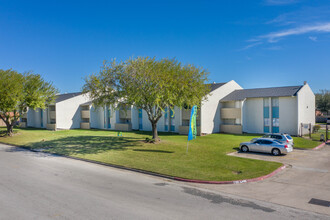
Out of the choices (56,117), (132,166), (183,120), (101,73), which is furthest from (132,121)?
(132,166)

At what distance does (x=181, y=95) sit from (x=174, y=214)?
574 inches

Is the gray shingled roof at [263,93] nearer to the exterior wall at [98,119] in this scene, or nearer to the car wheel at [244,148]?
the car wheel at [244,148]

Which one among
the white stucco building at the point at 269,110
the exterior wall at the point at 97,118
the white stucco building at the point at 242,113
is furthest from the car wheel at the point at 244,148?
the exterior wall at the point at 97,118

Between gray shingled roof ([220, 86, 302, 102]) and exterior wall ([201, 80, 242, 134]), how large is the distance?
44.4 inches

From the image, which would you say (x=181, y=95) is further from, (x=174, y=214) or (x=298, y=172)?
(x=174, y=214)

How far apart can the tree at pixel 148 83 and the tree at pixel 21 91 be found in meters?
13.2

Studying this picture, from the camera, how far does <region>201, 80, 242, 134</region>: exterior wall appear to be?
33.5 meters

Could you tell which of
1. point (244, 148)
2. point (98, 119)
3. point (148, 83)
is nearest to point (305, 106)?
point (244, 148)

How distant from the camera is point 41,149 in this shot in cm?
2281

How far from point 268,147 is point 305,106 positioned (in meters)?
18.7

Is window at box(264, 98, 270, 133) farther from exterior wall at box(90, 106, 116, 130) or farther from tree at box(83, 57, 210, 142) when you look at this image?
exterior wall at box(90, 106, 116, 130)

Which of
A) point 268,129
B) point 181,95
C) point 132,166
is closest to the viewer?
point 132,166

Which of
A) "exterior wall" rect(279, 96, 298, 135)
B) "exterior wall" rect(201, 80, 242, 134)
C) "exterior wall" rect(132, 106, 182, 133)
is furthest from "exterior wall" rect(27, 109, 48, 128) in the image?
"exterior wall" rect(279, 96, 298, 135)

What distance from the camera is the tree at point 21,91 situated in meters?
29.8
